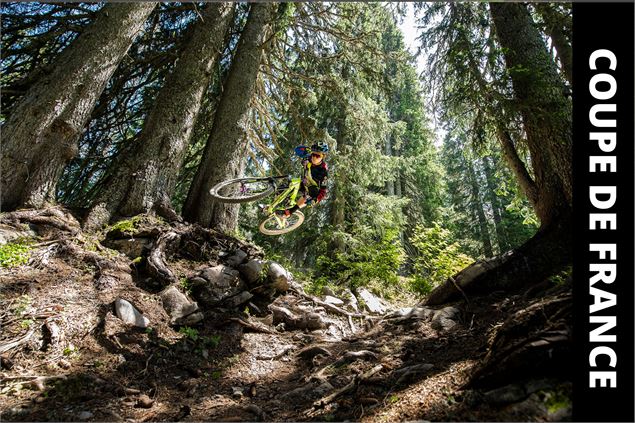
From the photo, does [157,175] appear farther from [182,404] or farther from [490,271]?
[490,271]

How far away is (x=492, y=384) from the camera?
266cm

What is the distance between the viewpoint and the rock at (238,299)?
19.7ft

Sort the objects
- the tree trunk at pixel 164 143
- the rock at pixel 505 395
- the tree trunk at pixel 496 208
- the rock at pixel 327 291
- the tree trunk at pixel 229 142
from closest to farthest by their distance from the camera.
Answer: the rock at pixel 505 395
the tree trunk at pixel 164 143
the tree trunk at pixel 229 142
the rock at pixel 327 291
the tree trunk at pixel 496 208

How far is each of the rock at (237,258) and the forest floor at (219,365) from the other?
1.08 meters

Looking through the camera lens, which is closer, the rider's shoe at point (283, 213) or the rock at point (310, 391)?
the rock at point (310, 391)

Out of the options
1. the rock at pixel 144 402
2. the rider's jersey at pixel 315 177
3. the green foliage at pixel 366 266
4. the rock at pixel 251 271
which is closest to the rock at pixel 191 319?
the rock at pixel 251 271

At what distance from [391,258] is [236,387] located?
6.36m

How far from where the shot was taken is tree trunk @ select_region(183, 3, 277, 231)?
7402mm

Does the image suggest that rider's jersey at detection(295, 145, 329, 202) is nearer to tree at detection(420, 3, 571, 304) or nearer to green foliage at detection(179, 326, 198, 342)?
tree at detection(420, 3, 571, 304)

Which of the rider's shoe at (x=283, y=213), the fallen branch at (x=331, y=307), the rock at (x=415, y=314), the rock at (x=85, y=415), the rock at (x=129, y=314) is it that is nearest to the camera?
the rock at (x=85, y=415)

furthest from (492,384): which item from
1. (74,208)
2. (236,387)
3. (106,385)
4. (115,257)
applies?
(74,208)

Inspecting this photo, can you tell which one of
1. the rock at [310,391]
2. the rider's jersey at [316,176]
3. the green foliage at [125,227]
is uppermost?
the rider's jersey at [316,176]

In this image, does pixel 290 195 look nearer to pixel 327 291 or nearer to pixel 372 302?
pixel 327 291

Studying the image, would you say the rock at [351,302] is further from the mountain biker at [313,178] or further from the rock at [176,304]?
the rock at [176,304]
